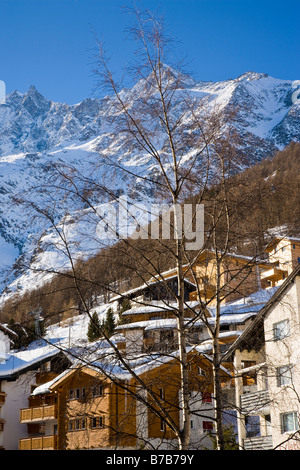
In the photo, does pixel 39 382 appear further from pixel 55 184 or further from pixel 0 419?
pixel 55 184

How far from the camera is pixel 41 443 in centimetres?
3569

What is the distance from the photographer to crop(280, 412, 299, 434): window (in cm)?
2172

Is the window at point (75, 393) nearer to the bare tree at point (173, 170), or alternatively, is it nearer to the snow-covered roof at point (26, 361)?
the snow-covered roof at point (26, 361)

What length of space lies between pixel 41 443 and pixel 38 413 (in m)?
3.15

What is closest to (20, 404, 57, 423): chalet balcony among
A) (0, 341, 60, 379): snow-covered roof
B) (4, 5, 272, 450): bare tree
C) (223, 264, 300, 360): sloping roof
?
(0, 341, 60, 379): snow-covered roof

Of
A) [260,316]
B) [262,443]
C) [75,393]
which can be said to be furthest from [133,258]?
[75,393]

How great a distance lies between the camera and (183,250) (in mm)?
9320

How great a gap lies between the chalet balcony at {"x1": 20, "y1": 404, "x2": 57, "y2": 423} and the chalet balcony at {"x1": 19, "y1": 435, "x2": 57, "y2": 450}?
1.69m

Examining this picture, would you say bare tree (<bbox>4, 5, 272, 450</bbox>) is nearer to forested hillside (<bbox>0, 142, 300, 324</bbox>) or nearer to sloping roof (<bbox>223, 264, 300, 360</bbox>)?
forested hillside (<bbox>0, 142, 300, 324</bbox>)

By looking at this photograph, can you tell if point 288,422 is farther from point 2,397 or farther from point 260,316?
point 2,397

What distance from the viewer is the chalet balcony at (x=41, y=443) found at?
3493 cm

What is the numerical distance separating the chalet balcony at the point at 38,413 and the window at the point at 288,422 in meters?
18.8

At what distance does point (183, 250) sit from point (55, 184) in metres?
2.27
